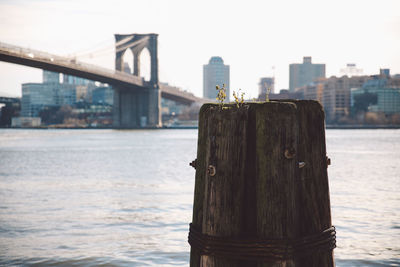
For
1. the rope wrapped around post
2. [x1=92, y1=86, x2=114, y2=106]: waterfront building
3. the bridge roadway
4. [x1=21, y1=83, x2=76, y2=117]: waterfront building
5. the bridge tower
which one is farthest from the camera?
[x1=92, y1=86, x2=114, y2=106]: waterfront building

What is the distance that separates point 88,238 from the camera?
7125 millimetres

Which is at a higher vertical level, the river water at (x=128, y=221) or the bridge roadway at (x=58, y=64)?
the bridge roadway at (x=58, y=64)

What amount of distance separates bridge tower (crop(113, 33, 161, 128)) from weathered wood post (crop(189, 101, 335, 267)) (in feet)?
231

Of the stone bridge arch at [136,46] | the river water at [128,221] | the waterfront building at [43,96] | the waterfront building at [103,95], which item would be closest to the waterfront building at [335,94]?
the stone bridge arch at [136,46]

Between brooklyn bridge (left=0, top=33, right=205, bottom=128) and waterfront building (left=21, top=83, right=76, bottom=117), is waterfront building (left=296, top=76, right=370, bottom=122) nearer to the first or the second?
brooklyn bridge (left=0, top=33, right=205, bottom=128)

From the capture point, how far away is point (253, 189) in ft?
7.90

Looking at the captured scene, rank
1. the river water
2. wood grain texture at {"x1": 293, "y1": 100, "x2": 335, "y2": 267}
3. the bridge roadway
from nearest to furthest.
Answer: wood grain texture at {"x1": 293, "y1": 100, "x2": 335, "y2": 267}, the river water, the bridge roadway

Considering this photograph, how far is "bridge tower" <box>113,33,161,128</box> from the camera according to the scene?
244 ft

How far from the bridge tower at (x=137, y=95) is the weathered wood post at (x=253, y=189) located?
70.4 metres

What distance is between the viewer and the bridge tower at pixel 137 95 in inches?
2934

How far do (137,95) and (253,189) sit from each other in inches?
2955

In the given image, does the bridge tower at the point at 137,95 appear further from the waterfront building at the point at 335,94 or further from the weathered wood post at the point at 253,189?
the weathered wood post at the point at 253,189

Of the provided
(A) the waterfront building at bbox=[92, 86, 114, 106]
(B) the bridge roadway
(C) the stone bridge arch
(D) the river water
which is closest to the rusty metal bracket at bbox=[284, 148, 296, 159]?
(D) the river water

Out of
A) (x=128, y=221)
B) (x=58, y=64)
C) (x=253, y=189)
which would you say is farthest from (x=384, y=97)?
(x=253, y=189)
